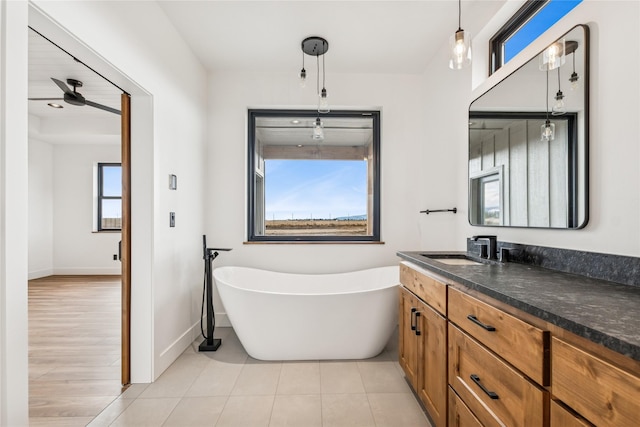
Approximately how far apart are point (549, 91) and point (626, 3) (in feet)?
1.37

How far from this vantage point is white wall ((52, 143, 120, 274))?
5.80 m

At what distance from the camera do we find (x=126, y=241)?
2.12m

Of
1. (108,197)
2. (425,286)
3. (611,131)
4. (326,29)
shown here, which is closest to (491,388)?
(425,286)

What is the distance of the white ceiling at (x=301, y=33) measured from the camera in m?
2.28

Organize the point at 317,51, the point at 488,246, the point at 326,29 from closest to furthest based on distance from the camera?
1. the point at 488,246
2. the point at 326,29
3. the point at 317,51

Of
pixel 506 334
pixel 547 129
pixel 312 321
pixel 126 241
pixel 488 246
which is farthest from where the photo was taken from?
pixel 312 321

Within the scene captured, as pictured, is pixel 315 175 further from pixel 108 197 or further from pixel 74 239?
pixel 74 239

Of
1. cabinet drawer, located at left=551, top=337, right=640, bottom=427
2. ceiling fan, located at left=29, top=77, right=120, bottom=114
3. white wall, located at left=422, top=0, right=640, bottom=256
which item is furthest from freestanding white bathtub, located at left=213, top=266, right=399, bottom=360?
ceiling fan, located at left=29, top=77, right=120, bottom=114

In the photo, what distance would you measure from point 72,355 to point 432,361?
2.80 m

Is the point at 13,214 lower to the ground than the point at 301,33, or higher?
lower

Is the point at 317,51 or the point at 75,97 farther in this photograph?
the point at 75,97

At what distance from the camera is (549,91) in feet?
5.22

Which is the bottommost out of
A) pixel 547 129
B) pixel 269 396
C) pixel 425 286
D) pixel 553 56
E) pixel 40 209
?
pixel 269 396

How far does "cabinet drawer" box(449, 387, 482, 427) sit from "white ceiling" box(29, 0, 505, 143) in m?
2.29
